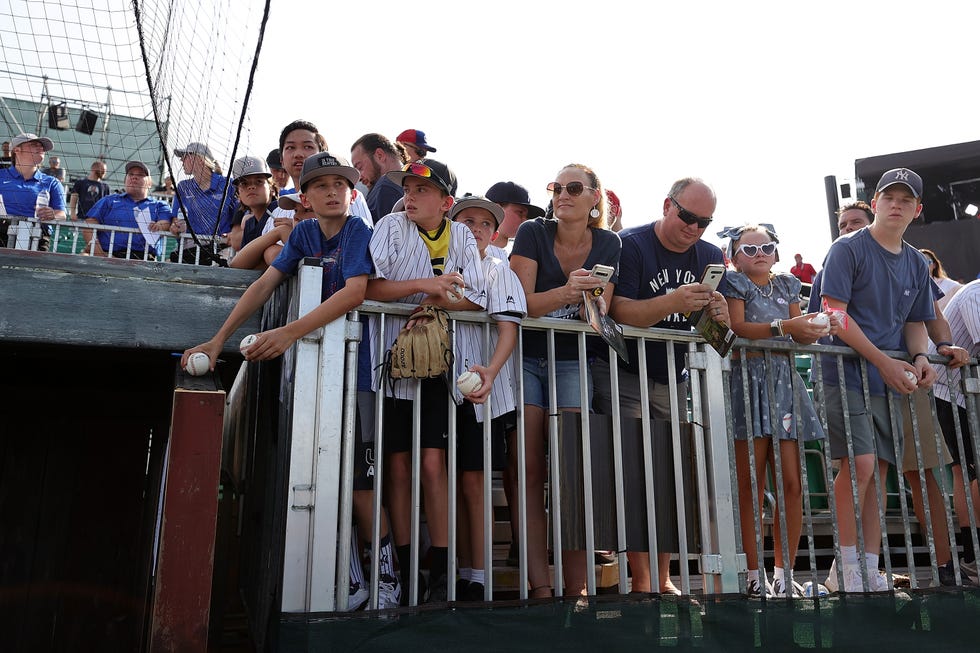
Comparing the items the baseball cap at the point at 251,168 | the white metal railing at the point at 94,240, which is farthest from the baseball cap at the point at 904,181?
the white metal railing at the point at 94,240

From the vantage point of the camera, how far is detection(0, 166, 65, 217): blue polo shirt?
24.2ft

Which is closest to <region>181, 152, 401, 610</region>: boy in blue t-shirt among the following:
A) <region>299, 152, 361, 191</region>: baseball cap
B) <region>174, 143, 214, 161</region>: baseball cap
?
<region>299, 152, 361, 191</region>: baseball cap

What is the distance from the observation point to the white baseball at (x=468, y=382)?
339 centimetres

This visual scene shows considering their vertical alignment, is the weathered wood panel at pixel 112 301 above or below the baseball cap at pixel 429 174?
below

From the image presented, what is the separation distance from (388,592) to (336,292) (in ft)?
4.07

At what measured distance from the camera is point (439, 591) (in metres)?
3.42

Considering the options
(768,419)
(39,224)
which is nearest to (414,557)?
(768,419)

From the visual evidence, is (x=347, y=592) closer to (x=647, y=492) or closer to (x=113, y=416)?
(x=647, y=492)

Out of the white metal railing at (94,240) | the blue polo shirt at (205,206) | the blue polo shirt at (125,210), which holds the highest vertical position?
the blue polo shirt at (125,210)

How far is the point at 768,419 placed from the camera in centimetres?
433

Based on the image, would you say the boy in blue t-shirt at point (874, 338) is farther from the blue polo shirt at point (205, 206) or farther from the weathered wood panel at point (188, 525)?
the blue polo shirt at point (205, 206)

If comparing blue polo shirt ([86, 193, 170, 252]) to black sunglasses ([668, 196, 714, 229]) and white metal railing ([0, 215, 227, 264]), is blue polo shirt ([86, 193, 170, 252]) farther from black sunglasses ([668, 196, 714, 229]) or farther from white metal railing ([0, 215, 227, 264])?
black sunglasses ([668, 196, 714, 229])

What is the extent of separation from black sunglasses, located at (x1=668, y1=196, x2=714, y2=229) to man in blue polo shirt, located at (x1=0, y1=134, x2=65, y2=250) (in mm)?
5590

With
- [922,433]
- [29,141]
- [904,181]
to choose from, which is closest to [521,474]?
[922,433]
